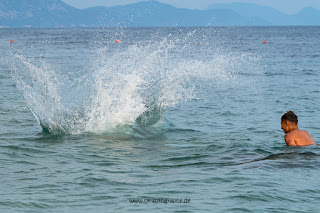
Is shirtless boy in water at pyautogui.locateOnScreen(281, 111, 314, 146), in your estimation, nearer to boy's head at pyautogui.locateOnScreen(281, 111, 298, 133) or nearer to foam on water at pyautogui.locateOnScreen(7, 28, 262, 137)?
boy's head at pyautogui.locateOnScreen(281, 111, 298, 133)

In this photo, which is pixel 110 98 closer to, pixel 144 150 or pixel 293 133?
pixel 144 150

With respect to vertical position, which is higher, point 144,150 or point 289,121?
point 289,121

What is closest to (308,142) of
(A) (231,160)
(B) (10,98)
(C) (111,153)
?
(A) (231,160)

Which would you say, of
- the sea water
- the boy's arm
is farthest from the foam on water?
the boy's arm

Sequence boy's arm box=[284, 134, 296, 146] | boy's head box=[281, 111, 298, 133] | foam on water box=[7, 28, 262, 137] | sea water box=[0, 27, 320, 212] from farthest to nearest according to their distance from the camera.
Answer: foam on water box=[7, 28, 262, 137] → boy's arm box=[284, 134, 296, 146] → boy's head box=[281, 111, 298, 133] → sea water box=[0, 27, 320, 212]

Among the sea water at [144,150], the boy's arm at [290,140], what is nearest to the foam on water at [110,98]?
the sea water at [144,150]

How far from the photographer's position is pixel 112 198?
6648 millimetres

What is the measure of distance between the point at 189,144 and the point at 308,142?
2.77 m

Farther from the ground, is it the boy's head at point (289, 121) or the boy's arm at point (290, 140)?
the boy's head at point (289, 121)

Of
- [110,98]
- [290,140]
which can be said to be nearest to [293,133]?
[290,140]

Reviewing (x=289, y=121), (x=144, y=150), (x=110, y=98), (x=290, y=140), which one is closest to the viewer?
(x=289, y=121)

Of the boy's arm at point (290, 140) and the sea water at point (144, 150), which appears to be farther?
the boy's arm at point (290, 140)

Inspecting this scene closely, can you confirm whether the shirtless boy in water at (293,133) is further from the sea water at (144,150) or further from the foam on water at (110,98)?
the foam on water at (110,98)

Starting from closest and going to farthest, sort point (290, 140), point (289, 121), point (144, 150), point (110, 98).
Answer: point (289, 121)
point (290, 140)
point (144, 150)
point (110, 98)
